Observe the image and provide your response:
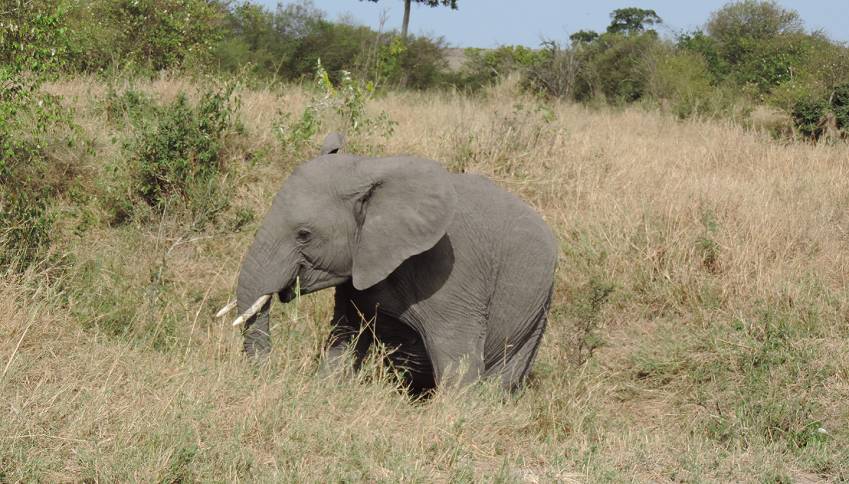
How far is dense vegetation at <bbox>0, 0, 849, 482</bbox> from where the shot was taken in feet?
14.6

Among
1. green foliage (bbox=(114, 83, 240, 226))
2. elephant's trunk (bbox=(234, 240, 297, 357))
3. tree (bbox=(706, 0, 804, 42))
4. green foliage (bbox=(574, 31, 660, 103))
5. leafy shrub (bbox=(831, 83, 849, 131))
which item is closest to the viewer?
elephant's trunk (bbox=(234, 240, 297, 357))

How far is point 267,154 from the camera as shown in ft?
32.8

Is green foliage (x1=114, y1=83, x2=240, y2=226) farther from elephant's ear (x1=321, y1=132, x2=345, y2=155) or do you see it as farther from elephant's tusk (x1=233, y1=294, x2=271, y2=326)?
elephant's tusk (x1=233, y1=294, x2=271, y2=326)

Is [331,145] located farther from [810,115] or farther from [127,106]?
[810,115]

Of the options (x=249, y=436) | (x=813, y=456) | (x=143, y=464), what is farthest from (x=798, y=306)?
(x=143, y=464)

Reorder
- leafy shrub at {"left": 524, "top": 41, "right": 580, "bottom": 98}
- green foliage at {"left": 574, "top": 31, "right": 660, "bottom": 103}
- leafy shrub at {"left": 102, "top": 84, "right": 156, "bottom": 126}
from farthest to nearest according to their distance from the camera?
Result: green foliage at {"left": 574, "top": 31, "right": 660, "bottom": 103} < leafy shrub at {"left": 524, "top": 41, "right": 580, "bottom": 98} < leafy shrub at {"left": 102, "top": 84, "right": 156, "bottom": 126}

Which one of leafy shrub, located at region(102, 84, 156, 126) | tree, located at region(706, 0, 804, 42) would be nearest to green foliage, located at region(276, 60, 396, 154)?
leafy shrub, located at region(102, 84, 156, 126)

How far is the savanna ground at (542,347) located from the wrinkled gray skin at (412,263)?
29cm

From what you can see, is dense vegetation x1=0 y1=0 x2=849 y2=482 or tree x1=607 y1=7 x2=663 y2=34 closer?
dense vegetation x1=0 y1=0 x2=849 y2=482

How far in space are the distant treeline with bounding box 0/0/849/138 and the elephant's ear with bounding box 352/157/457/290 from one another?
2.63 metres

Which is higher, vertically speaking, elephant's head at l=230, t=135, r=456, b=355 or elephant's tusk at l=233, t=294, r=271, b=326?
elephant's head at l=230, t=135, r=456, b=355

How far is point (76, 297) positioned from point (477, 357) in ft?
8.67

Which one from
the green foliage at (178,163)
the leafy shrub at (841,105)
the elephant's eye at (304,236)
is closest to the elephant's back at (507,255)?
the elephant's eye at (304,236)

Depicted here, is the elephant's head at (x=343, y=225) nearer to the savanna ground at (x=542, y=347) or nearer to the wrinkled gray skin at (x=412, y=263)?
the wrinkled gray skin at (x=412, y=263)
